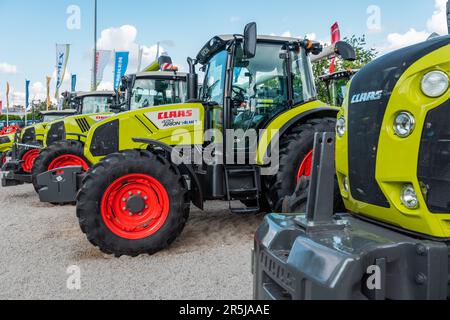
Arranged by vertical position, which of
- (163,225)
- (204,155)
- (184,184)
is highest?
(204,155)

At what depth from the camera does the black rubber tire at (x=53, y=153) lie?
24.6ft

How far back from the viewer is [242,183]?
15.5ft

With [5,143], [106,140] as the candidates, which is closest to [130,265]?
[106,140]

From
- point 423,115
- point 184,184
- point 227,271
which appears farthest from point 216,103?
point 423,115

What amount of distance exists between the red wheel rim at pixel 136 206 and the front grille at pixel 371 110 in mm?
2353

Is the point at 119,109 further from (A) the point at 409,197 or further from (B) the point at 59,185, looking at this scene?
(A) the point at 409,197

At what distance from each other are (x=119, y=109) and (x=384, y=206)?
6609mm

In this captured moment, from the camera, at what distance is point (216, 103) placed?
4.82 metres

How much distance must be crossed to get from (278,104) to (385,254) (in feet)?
11.2

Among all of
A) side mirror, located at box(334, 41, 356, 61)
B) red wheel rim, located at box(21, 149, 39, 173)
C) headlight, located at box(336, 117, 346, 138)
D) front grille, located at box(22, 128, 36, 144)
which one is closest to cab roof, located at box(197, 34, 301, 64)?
side mirror, located at box(334, 41, 356, 61)

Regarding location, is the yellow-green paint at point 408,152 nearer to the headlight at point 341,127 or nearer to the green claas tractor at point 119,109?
the headlight at point 341,127
